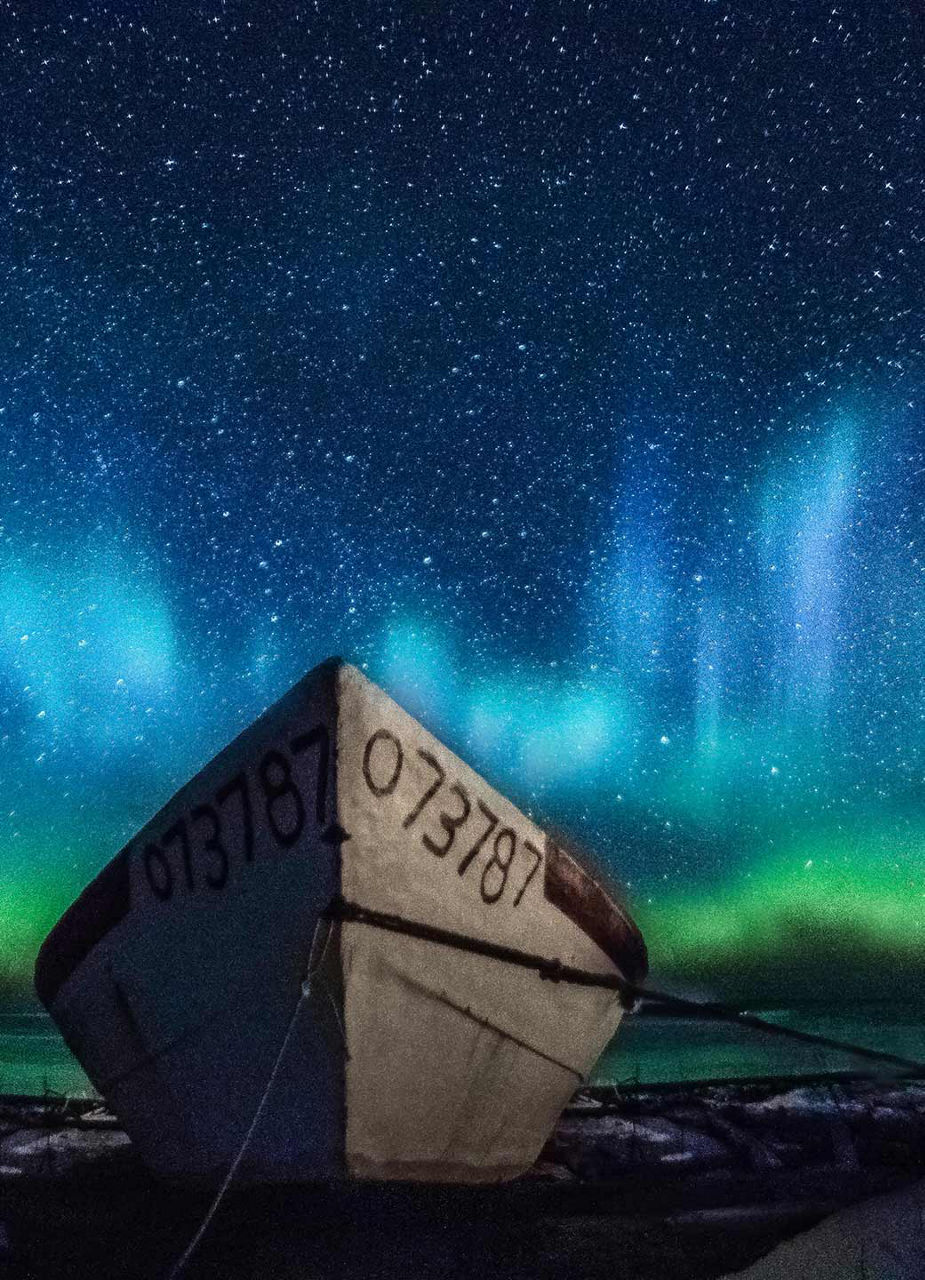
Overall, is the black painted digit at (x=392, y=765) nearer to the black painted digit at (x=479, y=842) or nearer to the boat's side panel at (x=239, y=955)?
the boat's side panel at (x=239, y=955)

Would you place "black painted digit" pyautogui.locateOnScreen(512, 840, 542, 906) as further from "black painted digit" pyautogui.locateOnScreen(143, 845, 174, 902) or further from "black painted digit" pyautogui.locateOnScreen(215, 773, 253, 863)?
"black painted digit" pyautogui.locateOnScreen(143, 845, 174, 902)

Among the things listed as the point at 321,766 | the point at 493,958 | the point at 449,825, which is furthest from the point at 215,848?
the point at 493,958

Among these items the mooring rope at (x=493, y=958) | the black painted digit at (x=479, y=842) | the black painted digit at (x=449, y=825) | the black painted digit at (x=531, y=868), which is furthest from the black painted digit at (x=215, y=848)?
the black painted digit at (x=531, y=868)

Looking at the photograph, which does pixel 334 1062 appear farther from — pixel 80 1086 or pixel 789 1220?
pixel 80 1086

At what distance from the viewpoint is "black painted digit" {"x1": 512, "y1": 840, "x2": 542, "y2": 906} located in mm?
5141

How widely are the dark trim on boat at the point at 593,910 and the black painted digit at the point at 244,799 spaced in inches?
78.7

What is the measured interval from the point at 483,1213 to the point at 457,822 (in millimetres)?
2724

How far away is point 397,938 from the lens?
4398mm

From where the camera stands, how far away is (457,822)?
4742mm

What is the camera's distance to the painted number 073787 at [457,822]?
4.35 meters

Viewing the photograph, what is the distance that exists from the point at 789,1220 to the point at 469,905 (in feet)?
10.1

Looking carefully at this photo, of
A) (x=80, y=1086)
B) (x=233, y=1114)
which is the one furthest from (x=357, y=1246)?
(x=80, y=1086)

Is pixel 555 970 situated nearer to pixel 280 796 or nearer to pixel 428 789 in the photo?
pixel 428 789

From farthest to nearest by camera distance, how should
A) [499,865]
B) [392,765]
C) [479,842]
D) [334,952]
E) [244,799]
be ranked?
[499,865] < [479,842] < [244,799] < [392,765] < [334,952]
